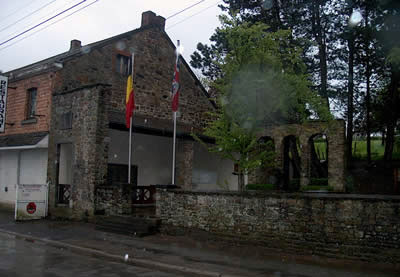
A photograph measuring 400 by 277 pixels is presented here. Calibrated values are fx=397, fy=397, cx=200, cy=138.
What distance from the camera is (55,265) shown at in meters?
8.78

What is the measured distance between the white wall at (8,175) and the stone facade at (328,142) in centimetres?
1306

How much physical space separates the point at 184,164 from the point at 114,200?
18.4 feet

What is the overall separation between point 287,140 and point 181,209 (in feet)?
35.8

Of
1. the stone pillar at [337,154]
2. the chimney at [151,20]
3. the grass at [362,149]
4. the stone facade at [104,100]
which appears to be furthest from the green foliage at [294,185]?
the grass at [362,149]

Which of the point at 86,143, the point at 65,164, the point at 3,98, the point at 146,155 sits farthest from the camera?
the point at 146,155

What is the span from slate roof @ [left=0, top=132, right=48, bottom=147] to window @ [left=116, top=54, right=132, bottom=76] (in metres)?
5.42

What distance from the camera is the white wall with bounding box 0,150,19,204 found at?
20.8m

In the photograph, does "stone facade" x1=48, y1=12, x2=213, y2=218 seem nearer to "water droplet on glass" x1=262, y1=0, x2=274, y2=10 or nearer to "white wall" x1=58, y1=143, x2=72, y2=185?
"white wall" x1=58, y1=143, x2=72, y2=185

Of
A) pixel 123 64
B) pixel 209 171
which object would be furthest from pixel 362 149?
pixel 123 64

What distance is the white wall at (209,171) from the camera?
24031 mm

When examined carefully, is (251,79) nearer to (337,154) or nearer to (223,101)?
(223,101)

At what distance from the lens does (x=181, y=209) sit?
41.2 feet

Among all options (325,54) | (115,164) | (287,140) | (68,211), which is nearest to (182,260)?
(68,211)

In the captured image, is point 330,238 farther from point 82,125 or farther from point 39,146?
point 39,146
